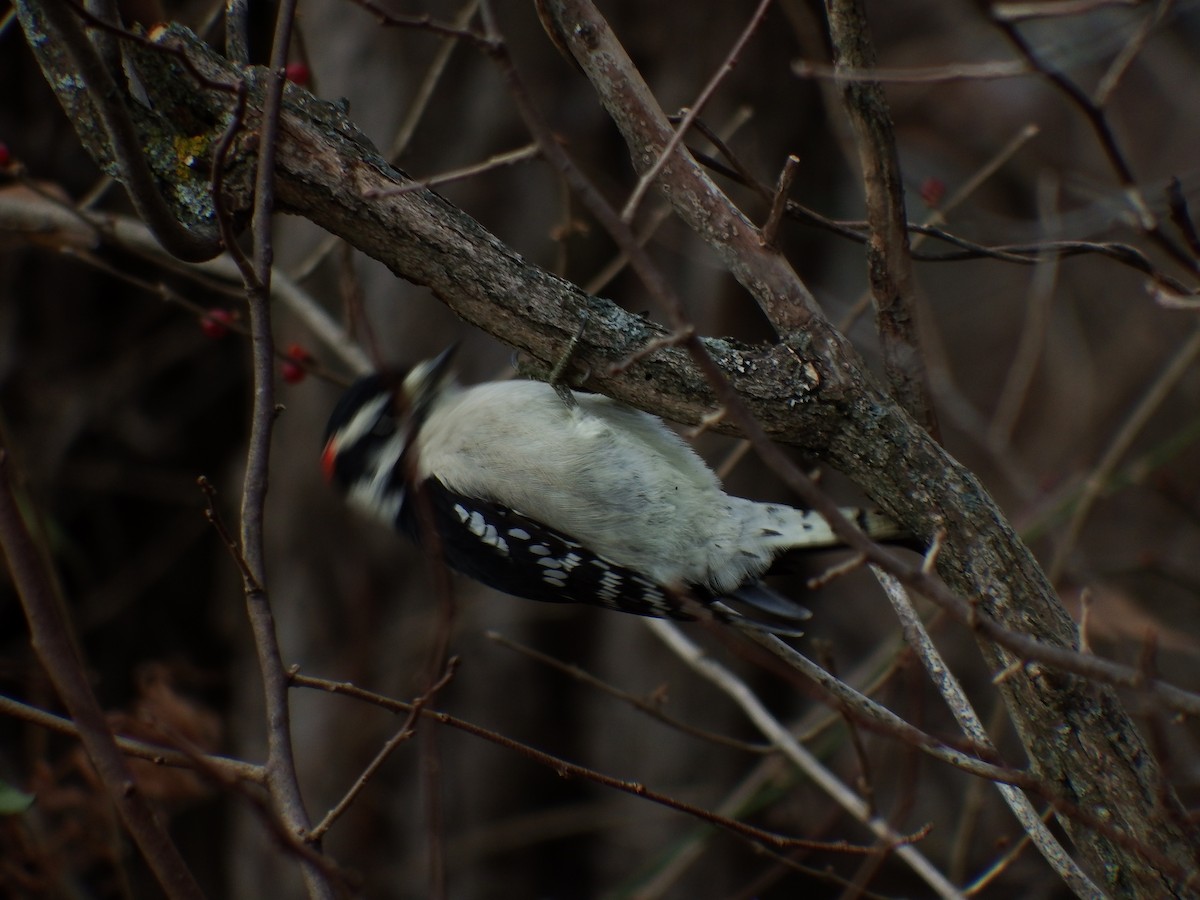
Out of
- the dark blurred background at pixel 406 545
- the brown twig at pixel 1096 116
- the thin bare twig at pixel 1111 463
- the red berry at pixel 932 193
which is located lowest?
the dark blurred background at pixel 406 545

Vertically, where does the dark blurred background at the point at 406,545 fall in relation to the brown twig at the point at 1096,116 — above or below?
below

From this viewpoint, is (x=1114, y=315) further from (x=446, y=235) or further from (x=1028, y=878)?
(x=446, y=235)

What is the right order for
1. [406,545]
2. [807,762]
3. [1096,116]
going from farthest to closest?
[406,545] < [807,762] < [1096,116]

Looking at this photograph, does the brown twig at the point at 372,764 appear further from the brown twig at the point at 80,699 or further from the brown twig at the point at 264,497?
the brown twig at the point at 80,699

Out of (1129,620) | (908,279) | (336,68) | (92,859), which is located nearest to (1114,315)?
(1129,620)

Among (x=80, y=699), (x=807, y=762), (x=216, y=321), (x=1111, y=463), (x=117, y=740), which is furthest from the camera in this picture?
(x=1111, y=463)

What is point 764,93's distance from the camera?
5.73 meters

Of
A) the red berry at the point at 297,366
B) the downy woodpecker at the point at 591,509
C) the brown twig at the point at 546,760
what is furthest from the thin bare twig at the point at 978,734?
the red berry at the point at 297,366

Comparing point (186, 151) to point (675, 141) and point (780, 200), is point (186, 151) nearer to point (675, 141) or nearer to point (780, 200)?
point (675, 141)

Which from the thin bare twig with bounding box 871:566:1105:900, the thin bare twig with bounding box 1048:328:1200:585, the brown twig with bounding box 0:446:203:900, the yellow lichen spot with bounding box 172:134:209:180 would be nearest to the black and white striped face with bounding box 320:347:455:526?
the yellow lichen spot with bounding box 172:134:209:180

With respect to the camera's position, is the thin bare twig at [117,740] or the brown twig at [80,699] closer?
the brown twig at [80,699]

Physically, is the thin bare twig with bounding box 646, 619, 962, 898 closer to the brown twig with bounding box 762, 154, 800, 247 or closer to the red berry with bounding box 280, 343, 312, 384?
the brown twig with bounding box 762, 154, 800, 247

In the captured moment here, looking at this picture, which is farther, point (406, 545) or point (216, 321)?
point (406, 545)

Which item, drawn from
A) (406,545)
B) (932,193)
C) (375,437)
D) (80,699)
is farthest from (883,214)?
(406,545)
